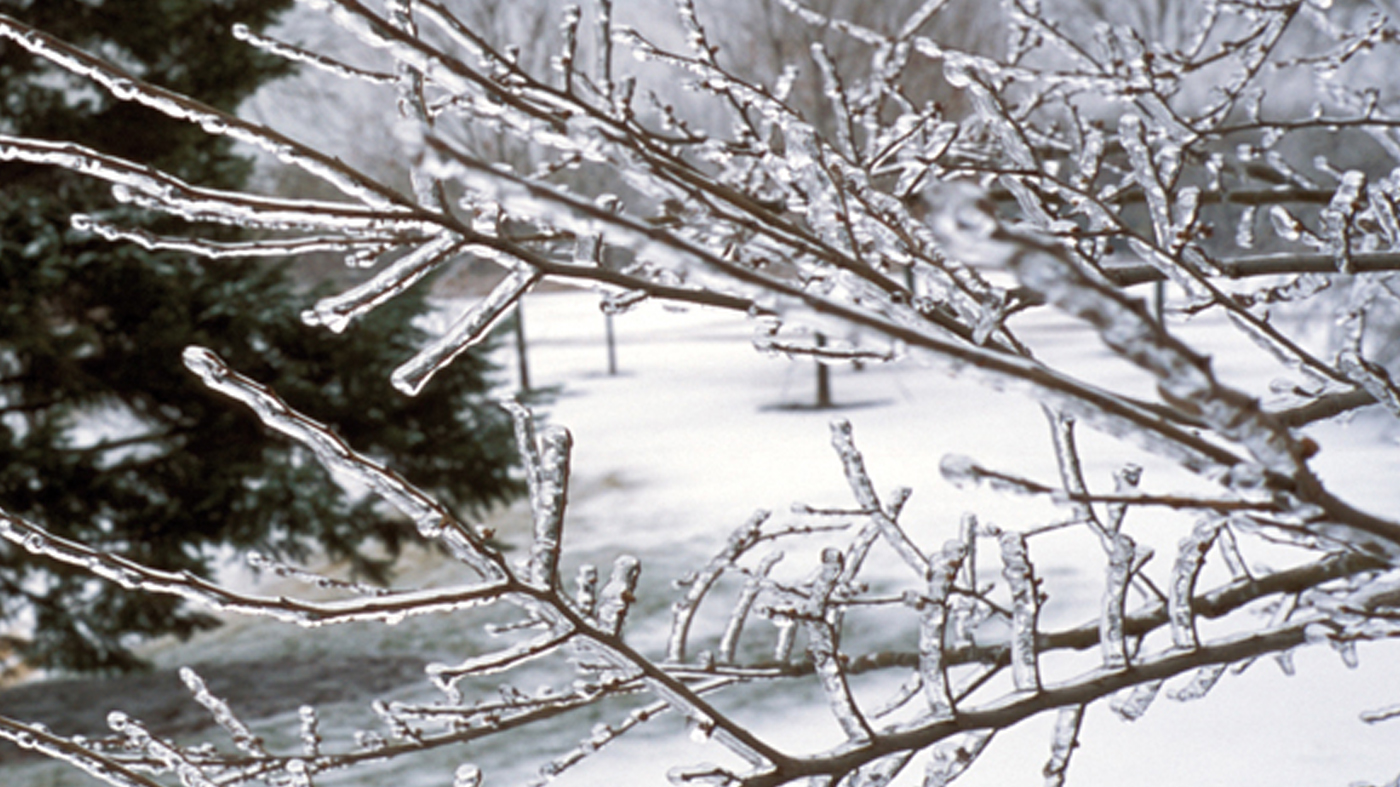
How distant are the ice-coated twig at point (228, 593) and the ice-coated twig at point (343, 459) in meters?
0.05

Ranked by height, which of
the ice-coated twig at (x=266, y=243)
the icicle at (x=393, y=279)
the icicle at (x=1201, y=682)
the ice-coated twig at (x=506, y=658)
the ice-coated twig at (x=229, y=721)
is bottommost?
the icicle at (x=1201, y=682)

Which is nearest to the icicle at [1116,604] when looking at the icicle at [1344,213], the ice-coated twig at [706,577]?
the icicle at [1344,213]

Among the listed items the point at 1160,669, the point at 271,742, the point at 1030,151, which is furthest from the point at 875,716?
the point at 271,742

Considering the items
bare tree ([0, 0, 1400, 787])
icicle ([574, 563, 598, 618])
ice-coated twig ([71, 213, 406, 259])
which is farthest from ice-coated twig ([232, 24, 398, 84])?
icicle ([574, 563, 598, 618])

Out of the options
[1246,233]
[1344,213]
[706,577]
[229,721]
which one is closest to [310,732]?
[229,721]

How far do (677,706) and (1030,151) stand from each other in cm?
99

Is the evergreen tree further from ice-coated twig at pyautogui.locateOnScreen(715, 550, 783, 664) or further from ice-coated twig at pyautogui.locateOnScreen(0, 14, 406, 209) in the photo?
ice-coated twig at pyautogui.locateOnScreen(0, 14, 406, 209)

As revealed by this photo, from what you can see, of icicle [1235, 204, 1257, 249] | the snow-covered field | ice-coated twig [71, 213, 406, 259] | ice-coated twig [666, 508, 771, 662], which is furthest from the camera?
the snow-covered field

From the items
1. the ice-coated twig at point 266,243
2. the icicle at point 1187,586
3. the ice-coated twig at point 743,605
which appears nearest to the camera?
the ice-coated twig at point 266,243

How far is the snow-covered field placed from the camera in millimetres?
5137

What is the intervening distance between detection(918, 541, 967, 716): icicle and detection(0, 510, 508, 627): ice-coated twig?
1.82 feet

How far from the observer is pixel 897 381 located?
18469 millimetres

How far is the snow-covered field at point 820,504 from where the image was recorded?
5137 mm

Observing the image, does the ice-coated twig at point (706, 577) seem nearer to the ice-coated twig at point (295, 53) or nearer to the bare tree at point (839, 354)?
the bare tree at point (839, 354)
